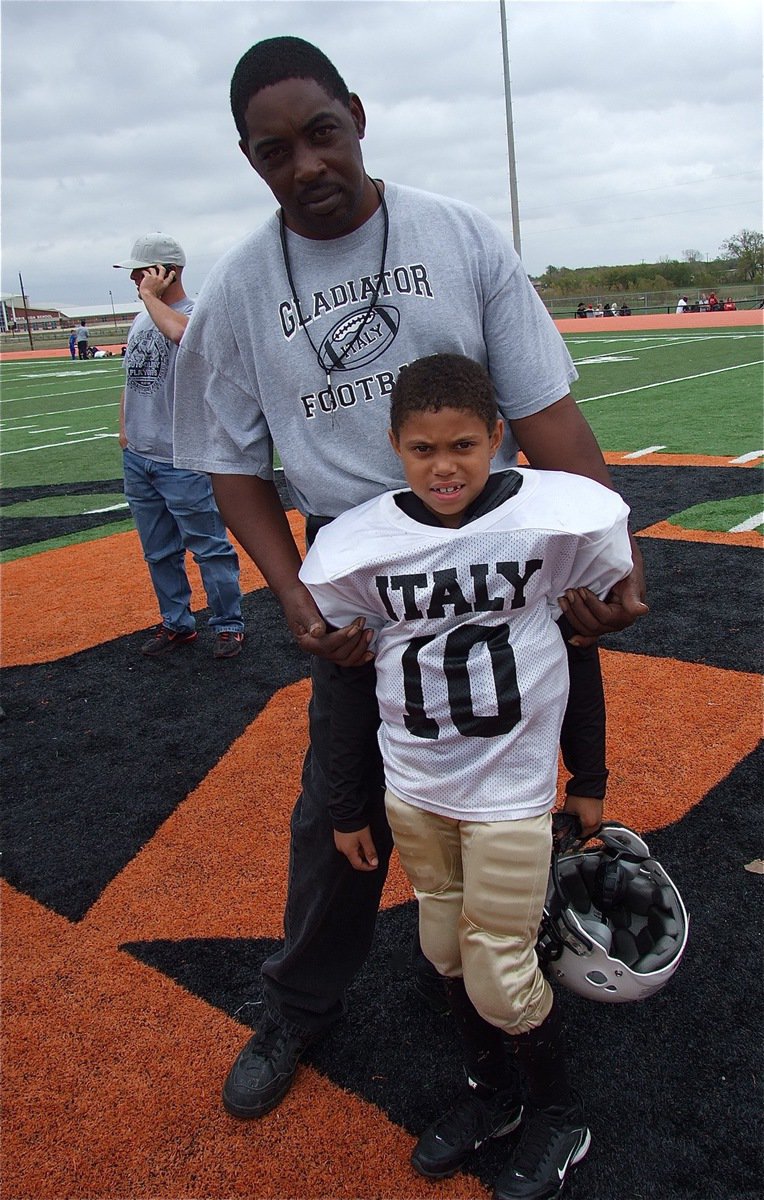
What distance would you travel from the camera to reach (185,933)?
→ 2529 millimetres

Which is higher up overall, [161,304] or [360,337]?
Result: [161,304]

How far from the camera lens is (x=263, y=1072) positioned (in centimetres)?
200

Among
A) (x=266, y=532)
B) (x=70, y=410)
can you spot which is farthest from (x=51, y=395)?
(x=266, y=532)

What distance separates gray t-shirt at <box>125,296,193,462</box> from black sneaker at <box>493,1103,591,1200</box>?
11.5ft

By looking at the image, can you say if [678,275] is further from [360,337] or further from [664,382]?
[360,337]

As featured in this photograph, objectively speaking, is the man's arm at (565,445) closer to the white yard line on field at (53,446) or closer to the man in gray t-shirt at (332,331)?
the man in gray t-shirt at (332,331)

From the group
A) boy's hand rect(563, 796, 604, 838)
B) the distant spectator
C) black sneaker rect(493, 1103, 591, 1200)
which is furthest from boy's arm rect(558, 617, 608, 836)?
the distant spectator

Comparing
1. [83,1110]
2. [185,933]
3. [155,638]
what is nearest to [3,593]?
[155,638]

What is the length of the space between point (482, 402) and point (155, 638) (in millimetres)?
3573

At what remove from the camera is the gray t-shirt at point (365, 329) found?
1.68 meters

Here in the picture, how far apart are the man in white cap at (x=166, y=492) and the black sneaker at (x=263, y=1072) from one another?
2.66 metres

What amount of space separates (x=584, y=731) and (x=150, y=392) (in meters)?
3.48

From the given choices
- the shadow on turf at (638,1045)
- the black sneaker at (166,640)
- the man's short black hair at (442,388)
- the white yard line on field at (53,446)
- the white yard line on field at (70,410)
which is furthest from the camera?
the white yard line on field at (70,410)

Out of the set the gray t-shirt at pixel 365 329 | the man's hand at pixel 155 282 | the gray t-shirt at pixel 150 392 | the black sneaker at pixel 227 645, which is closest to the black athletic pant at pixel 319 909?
the gray t-shirt at pixel 365 329
